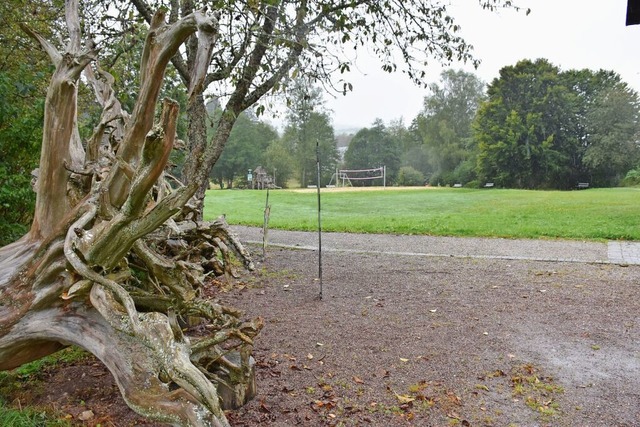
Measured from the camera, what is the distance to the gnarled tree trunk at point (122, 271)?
2224 mm

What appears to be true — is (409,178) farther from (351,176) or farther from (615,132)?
(615,132)

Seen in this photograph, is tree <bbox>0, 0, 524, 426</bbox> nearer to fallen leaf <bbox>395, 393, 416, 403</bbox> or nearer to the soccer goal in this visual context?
fallen leaf <bbox>395, 393, 416, 403</bbox>

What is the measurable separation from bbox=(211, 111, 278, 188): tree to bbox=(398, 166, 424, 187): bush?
12096 millimetres

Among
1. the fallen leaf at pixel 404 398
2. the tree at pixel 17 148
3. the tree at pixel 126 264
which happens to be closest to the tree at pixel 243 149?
the tree at pixel 17 148

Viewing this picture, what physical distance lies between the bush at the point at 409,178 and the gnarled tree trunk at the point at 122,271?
38.8 m

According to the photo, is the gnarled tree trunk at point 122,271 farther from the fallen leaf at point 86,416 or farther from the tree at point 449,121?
the tree at point 449,121

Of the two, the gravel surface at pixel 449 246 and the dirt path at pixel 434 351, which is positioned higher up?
the gravel surface at pixel 449 246

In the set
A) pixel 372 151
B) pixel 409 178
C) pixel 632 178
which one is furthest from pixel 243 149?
pixel 632 178

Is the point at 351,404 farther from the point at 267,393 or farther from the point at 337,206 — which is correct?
the point at 337,206

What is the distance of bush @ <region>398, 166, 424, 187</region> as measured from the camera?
41531 millimetres

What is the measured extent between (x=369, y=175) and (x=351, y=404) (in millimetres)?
→ 39109

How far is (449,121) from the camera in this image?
150 ft

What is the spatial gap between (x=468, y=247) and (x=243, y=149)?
99.0ft

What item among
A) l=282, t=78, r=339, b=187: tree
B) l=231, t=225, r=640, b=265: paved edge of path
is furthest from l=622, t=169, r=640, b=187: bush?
l=231, t=225, r=640, b=265: paved edge of path
